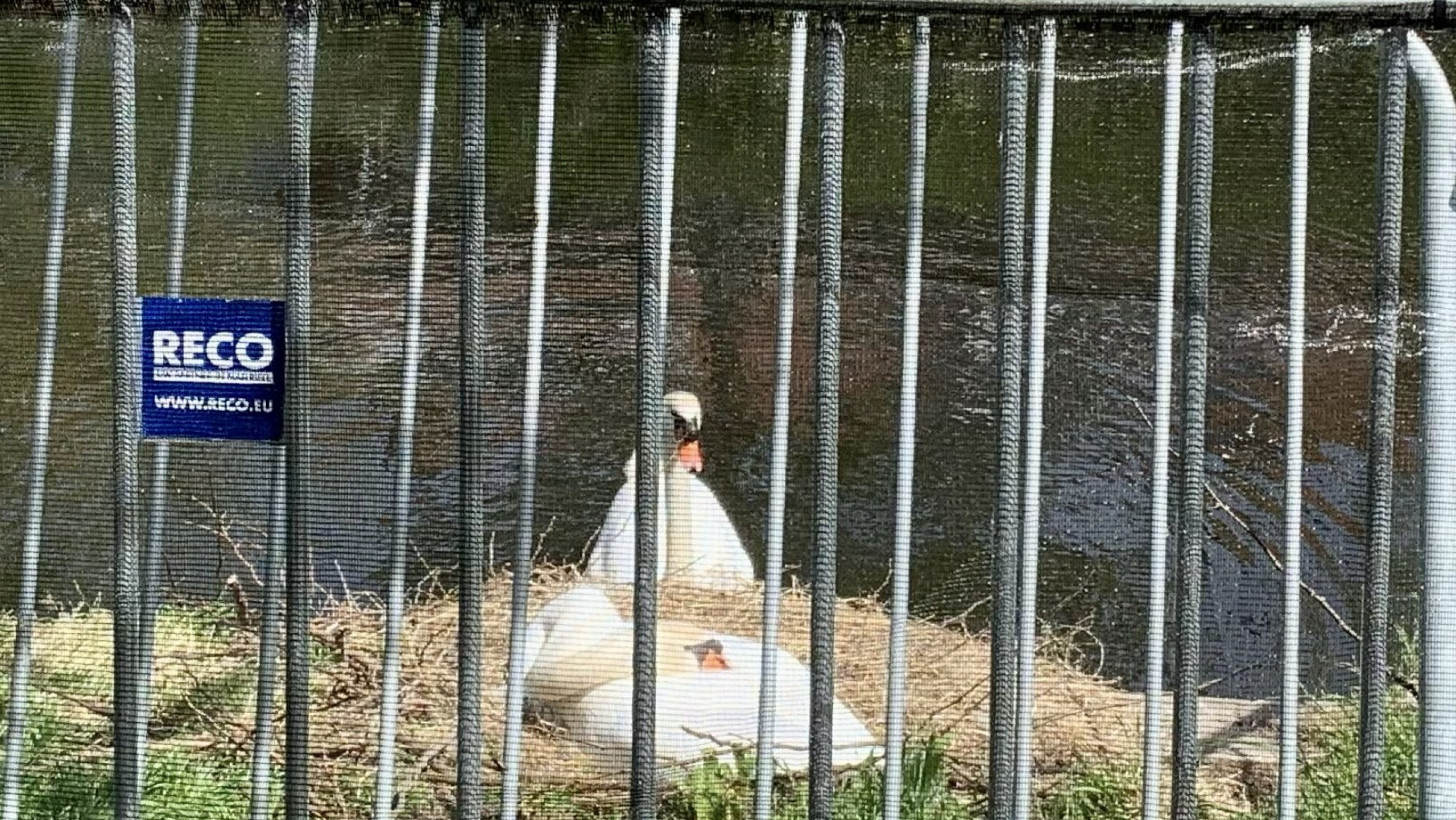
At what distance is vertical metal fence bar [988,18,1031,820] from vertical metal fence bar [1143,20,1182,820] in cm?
25

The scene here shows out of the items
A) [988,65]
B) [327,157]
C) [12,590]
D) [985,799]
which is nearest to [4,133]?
[327,157]

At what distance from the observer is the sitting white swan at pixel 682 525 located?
3.09 metres

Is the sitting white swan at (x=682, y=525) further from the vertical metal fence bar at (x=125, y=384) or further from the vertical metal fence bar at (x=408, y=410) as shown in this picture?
the vertical metal fence bar at (x=125, y=384)

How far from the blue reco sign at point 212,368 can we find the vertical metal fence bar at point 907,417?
121cm

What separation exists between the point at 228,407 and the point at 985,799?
1726mm

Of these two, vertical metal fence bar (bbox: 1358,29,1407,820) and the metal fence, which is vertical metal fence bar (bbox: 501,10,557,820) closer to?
the metal fence

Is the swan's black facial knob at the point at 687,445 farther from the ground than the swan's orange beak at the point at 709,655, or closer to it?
farther from the ground

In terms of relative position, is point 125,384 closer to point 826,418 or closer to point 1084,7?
point 826,418

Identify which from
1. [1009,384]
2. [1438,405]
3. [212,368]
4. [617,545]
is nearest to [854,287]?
[1009,384]

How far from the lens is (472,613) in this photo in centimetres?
296

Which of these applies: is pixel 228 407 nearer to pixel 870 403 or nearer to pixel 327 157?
pixel 327 157

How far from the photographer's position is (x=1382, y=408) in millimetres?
2947

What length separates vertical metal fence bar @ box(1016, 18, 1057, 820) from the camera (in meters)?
2.93

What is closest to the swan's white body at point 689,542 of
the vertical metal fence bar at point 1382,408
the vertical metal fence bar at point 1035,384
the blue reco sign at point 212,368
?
the vertical metal fence bar at point 1035,384
